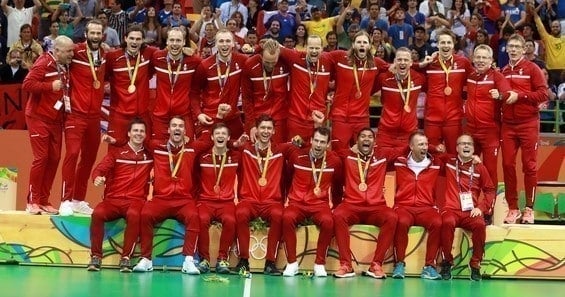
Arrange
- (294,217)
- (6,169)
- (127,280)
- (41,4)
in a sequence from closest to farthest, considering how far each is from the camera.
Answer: (127,280) → (294,217) → (6,169) → (41,4)

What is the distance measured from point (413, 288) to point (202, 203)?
7.67 ft

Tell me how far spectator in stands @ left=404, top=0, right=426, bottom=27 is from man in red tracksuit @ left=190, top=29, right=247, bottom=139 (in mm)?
6789

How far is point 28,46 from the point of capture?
16297mm

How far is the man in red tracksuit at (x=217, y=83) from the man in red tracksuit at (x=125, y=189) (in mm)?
A: 705

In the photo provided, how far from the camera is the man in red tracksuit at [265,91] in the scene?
1177 centimetres

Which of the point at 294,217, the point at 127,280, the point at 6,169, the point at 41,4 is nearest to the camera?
the point at 127,280

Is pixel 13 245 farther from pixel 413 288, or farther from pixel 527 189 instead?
pixel 527 189

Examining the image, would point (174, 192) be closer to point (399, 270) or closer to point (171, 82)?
point (171, 82)

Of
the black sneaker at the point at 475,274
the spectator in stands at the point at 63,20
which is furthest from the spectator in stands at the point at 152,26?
the black sneaker at the point at 475,274

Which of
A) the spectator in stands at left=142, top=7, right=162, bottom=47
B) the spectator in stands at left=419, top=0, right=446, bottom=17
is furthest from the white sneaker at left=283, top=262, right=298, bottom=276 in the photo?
the spectator in stands at left=419, top=0, right=446, bottom=17

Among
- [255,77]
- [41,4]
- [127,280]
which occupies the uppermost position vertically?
[41,4]

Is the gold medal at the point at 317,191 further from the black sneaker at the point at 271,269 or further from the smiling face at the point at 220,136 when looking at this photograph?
the smiling face at the point at 220,136

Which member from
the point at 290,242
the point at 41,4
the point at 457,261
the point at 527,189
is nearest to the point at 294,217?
the point at 290,242

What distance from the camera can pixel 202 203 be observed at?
11461 mm
